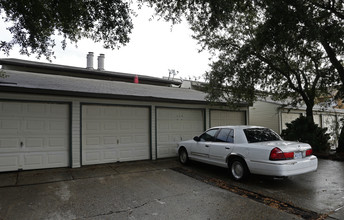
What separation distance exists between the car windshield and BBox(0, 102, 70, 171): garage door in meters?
6.17

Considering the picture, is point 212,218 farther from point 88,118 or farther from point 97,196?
point 88,118

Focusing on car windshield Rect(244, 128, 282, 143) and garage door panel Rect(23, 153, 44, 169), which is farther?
garage door panel Rect(23, 153, 44, 169)

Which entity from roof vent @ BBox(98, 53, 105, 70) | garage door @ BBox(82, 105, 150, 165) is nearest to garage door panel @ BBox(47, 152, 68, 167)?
garage door @ BBox(82, 105, 150, 165)

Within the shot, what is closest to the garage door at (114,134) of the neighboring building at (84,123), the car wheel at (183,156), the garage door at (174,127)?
the neighboring building at (84,123)

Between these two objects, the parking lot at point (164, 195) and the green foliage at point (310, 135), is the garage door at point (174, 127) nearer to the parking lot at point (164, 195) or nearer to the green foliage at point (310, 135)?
the parking lot at point (164, 195)

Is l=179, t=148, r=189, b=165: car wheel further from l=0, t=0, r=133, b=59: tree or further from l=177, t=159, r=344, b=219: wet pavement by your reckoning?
l=0, t=0, r=133, b=59: tree

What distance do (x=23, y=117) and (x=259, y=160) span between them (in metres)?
7.38

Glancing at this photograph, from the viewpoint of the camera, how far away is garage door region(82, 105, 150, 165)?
8.21 m

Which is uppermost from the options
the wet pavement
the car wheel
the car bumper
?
the car bumper

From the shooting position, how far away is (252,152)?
5.65 meters

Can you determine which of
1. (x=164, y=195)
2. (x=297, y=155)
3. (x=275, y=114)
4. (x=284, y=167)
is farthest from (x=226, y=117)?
(x=164, y=195)

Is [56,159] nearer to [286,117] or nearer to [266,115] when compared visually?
[266,115]

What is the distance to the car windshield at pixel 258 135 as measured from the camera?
6.16 metres

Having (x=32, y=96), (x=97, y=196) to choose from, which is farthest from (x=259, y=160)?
(x=32, y=96)
